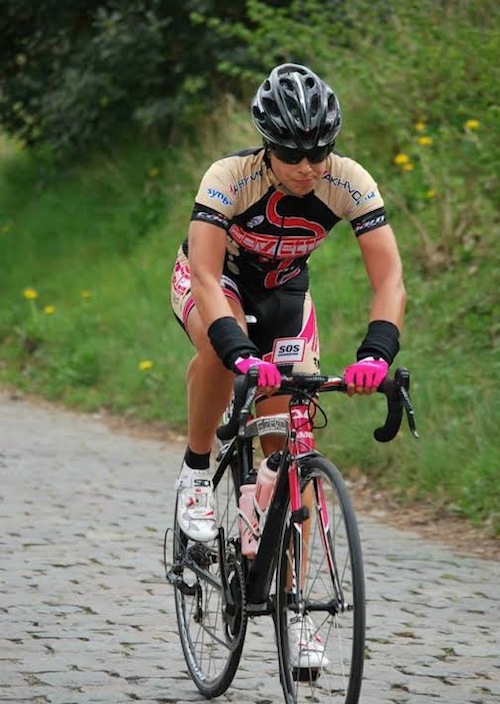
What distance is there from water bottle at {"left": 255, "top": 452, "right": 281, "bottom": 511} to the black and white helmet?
97 centimetres

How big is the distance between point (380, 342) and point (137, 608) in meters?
2.31

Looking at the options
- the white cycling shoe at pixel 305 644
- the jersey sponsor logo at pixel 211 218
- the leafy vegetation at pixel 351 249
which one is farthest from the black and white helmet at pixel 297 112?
the leafy vegetation at pixel 351 249

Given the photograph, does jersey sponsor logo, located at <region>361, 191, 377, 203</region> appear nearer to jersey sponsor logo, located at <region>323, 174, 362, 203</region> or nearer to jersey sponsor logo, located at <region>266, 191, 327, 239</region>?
jersey sponsor logo, located at <region>323, 174, 362, 203</region>

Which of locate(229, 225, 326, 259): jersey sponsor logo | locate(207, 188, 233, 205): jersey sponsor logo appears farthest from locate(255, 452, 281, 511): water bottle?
locate(207, 188, 233, 205): jersey sponsor logo

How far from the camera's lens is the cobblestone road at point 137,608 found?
17.0 feet

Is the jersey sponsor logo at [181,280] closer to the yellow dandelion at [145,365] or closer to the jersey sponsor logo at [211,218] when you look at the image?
the jersey sponsor logo at [211,218]

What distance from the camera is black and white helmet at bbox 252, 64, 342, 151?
4711 mm

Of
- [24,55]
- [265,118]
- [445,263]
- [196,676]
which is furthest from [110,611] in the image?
[24,55]

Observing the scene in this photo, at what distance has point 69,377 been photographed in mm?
13328

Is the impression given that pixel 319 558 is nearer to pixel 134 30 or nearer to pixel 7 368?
pixel 7 368

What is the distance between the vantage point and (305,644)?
445 centimetres

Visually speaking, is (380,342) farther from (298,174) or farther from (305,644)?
(305,644)

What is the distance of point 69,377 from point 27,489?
426 cm

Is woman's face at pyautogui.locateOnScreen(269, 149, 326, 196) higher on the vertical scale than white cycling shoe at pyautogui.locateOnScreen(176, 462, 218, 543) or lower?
higher
